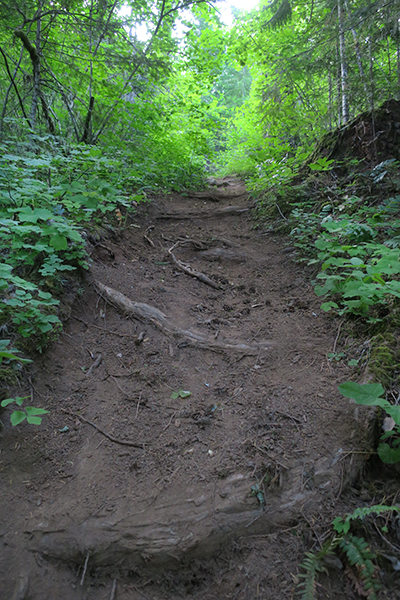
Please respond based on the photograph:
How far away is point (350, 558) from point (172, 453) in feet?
3.93

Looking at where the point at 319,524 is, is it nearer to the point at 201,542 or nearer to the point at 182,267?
the point at 201,542

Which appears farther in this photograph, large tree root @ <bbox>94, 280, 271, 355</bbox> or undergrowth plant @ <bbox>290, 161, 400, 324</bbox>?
large tree root @ <bbox>94, 280, 271, 355</bbox>

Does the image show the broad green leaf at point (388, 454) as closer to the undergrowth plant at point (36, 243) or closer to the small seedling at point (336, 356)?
the small seedling at point (336, 356)

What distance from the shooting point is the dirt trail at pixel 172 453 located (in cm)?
167

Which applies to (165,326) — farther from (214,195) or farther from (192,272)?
(214,195)

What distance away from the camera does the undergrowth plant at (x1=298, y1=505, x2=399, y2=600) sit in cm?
141

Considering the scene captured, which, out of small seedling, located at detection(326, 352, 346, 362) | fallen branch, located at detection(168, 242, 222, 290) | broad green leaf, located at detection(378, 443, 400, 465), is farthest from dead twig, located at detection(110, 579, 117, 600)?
fallen branch, located at detection(168, 242, 222, 290)

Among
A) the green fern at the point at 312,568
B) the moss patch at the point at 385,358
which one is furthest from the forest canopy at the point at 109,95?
the moss patch at the point at 385,358

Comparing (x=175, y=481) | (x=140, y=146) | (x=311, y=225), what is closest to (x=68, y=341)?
(x=175, y=481)

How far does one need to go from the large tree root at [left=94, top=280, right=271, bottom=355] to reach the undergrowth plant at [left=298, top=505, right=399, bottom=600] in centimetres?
167

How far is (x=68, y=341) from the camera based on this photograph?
9.93 ft

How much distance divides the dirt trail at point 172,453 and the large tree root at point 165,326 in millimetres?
18

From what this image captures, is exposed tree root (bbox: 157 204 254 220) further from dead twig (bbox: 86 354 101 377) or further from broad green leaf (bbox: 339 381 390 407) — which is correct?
broad green leaf (bbox: 339 381 390 407)

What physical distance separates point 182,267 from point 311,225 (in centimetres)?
233
